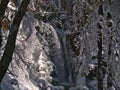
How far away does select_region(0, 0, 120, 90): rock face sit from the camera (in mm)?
10195

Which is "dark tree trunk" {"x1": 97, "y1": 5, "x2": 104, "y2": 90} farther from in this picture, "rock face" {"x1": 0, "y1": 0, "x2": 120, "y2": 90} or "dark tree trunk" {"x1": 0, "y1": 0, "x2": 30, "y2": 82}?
"dark tree trunk" {"x1": 0, "y1": 0, "x2": 30, "y2": 82}

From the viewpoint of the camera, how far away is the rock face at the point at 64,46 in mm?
10195

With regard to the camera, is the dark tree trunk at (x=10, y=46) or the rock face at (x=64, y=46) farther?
the rock face at (x=64, y=46)

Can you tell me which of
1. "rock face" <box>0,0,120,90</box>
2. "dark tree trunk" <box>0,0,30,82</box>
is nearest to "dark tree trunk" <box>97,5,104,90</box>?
"rock face" <box>0,0,120,90</box>

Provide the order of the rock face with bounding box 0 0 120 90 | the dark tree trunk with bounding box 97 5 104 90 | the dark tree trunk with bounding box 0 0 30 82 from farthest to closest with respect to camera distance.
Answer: the rock face with bounding box 0 0 120 90
the dark tree trunk with bounding box 97 5 104 90
the dark tree trunk with bounding box 0 0 30 82

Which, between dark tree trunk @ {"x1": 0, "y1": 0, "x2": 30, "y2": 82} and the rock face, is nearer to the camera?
dark tree trunk @ {"x1": 0, "y1": 0, "x2": 30, "y2": 82}

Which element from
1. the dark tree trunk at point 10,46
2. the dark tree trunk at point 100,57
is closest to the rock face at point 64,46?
the dark tree trunk at point 100,57

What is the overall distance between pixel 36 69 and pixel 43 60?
1317 mm

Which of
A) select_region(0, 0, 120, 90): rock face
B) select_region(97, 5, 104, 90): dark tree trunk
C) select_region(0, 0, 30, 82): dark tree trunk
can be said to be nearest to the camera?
select_region(0, 0, 30, 82): dark tree trunk

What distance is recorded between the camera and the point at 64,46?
77.9ft

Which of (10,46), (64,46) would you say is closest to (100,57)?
(10,46)

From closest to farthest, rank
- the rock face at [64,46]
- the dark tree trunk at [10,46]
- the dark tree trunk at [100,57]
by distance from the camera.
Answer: the dark tree trunk at [10,46] < the dark tree trunk at [100,57] < the rock face at [64,46]

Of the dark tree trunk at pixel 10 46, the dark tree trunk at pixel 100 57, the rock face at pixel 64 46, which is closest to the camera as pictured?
the dark tree trunk at pixel 10 46

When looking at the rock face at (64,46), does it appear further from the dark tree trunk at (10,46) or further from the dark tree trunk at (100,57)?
the dark tree trunk at (10,46)
